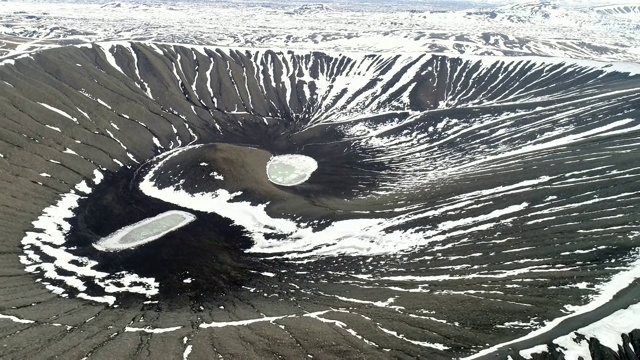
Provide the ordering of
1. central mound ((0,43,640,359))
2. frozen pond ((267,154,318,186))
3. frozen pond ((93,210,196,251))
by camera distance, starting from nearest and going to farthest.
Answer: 1. central mound ((0,43,640,359))
2. frozen pond ((93,210,196,251))
3. frozen pond ((267,154,318,186))

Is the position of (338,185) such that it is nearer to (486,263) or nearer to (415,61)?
(486,263)

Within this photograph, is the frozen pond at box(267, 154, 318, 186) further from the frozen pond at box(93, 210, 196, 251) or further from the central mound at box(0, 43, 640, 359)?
the frozen pond at box(93, 210, 196, 251)

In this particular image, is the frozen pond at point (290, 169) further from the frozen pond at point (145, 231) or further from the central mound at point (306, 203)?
the frozen pond at point (145, 231)

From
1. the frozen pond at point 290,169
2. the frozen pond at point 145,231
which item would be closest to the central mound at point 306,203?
the frozen pond at point 145,231

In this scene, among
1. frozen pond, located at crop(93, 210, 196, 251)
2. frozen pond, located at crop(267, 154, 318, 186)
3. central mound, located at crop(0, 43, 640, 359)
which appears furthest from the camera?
frozen pond, located at crop(267, 154, 318, 186)

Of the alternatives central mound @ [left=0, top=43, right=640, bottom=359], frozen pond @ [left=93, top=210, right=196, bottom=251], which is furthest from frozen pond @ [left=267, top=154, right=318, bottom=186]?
frozen pond @ [left=93, top=210, right=196, bottom=251]

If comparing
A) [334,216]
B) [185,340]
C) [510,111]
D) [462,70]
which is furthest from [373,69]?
[185,340]
